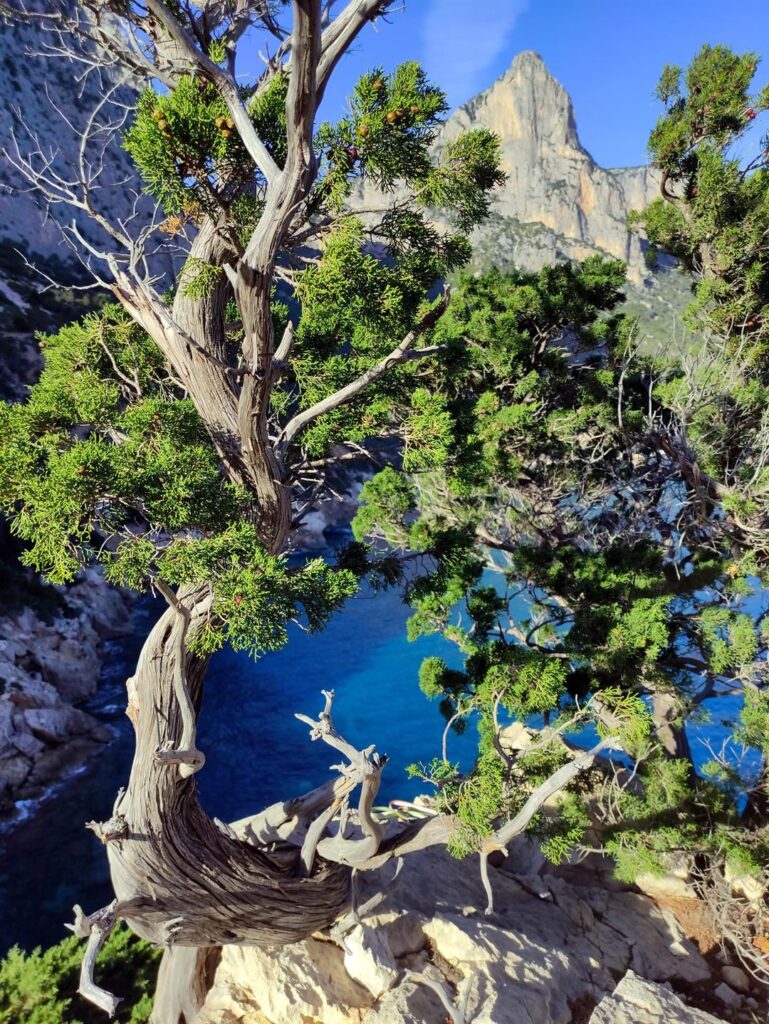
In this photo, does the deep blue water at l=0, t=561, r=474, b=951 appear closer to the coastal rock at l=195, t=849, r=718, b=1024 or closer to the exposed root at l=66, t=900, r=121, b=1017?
the coastal rock at l=195, t=849, r=718, b=1024

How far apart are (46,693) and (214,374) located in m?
15.2

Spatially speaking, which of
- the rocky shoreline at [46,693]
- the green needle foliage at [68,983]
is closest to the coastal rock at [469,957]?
the green needle foliage at [68,983]

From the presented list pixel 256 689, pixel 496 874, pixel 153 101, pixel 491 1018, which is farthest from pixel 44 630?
pixel 153 101

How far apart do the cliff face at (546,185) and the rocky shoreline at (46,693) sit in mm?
66250

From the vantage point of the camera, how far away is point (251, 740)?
1684 cm

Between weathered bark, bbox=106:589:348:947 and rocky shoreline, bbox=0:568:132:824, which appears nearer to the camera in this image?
weathered bark, bbox=106:589:348:947

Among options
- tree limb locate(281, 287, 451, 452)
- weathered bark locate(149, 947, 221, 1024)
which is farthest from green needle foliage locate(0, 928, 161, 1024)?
tree limb locate(281, 287, 451, 452)

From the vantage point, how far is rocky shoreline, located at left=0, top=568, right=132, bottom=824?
1362cm

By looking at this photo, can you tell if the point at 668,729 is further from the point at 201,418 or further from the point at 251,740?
the point at 251,740

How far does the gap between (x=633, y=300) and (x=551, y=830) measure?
68.5 m

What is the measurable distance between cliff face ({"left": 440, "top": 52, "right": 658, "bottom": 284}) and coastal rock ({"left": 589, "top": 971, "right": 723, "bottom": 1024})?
248 feet

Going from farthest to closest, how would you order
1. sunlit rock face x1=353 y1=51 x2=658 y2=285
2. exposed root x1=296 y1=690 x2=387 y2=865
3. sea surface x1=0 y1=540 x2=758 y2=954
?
1. sunlit rock face x1=353 y1=51 x2=658 y2=285
2. sea surface x1=0 y1=540 x2=758 y2=954
3. exposed root x1=296 y1=690 x2=387 y2=865

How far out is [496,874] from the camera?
839 centimetres

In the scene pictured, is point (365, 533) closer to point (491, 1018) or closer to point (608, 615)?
point (608, 615)
